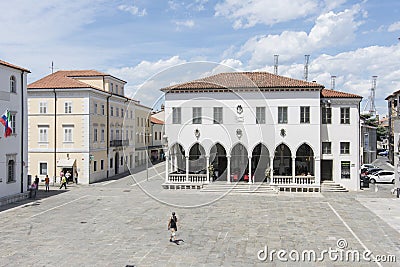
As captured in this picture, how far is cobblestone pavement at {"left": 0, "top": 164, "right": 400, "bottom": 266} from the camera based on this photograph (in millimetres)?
16328

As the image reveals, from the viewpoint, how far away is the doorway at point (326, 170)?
36.3 meters

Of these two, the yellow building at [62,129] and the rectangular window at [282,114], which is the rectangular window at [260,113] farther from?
the yellow building at [62,129]

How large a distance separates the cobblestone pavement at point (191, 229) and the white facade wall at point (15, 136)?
2223mm

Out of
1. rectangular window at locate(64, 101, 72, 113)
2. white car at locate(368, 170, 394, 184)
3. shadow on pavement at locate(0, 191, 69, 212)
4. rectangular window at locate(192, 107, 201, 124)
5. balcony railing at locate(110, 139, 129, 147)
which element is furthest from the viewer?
balcony railing at locate(110, 139, 129, 147)

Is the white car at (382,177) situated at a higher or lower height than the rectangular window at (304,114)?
lower

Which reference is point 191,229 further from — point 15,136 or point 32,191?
point 15,136

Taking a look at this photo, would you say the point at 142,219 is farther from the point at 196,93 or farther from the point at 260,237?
the point at 196,93

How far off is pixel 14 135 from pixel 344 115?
25926 mm

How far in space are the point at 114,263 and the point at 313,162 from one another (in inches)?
962

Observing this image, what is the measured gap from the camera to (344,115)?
35.8 meters

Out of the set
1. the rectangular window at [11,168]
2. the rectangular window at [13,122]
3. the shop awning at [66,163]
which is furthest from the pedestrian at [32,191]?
the shop awning at [66,163]

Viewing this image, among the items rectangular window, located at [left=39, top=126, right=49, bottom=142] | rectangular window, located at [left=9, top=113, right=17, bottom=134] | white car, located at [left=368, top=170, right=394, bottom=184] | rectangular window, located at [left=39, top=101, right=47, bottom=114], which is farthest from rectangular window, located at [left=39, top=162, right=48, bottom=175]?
white car, located at [left=368, top=170, right=394, bottom=184]

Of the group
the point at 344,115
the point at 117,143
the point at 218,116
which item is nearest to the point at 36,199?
the point at 218,116

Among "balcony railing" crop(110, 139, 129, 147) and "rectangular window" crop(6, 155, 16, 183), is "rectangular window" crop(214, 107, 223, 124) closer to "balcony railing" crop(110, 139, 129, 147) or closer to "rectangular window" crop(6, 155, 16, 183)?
"balcony railing" crop(110, 139, 129, 147)
